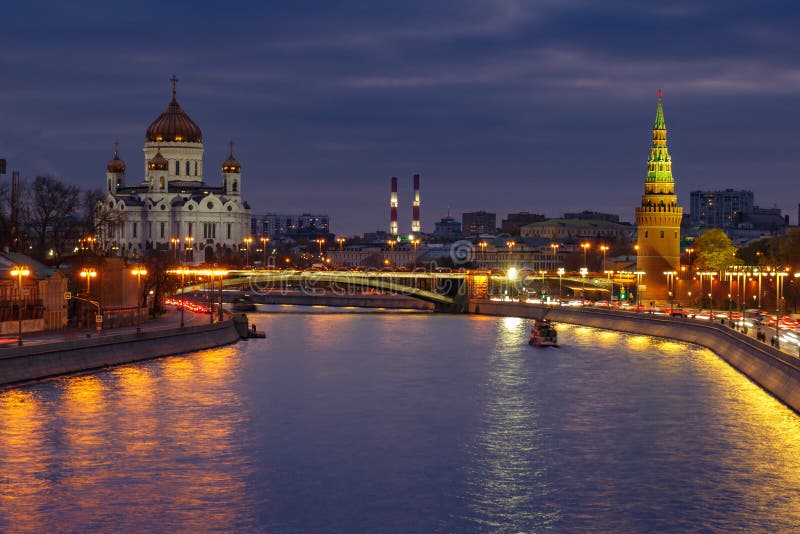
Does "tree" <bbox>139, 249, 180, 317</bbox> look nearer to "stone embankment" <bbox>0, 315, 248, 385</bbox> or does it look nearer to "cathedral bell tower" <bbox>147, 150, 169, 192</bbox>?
"stone embankment" <bbox>0, 315, 248, 385</bbox>

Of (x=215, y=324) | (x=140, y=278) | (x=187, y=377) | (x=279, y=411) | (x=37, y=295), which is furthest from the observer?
(x=140, y=278)

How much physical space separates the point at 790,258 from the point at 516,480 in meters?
60.3

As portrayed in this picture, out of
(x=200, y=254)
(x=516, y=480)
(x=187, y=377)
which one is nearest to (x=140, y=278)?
(x=187, y=377)

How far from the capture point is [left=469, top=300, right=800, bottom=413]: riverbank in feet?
134

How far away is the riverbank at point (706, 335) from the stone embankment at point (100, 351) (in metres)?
21.9

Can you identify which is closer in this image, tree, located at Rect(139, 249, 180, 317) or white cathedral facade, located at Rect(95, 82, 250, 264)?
tree, located at Rect(139, 249, 180, 317)

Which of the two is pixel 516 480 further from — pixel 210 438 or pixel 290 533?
pixel 210 438

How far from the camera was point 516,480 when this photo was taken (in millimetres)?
29141

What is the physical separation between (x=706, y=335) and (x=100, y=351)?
28027 mm

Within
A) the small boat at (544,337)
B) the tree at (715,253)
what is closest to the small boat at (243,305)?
the tree at (715,253)

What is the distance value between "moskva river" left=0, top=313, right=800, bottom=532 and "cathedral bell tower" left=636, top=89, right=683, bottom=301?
177 feet

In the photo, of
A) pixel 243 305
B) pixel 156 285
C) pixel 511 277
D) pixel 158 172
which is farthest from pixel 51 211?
pixel 158 172

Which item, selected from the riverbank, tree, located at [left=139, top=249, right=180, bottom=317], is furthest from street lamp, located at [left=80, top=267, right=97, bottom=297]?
the riverbank

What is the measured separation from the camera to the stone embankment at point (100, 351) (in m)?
41.1
